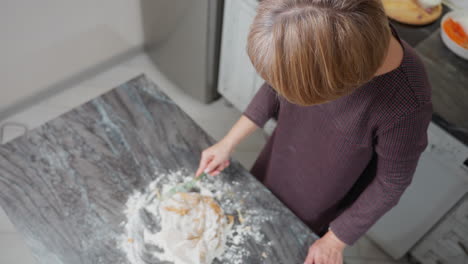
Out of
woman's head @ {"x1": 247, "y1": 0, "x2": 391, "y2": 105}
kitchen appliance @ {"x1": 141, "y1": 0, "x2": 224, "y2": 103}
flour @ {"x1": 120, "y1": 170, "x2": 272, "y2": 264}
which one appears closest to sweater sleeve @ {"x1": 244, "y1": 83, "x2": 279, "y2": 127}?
flour @ {"x1": 120, "y1": 170, "x2": 272, "y2": 264}

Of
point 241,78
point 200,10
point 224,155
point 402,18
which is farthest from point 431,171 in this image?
point 200,10

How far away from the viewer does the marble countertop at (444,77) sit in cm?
120

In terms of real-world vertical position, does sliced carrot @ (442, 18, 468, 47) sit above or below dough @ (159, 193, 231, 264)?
below

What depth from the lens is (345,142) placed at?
979mm

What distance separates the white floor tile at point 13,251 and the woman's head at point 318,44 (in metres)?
1.62

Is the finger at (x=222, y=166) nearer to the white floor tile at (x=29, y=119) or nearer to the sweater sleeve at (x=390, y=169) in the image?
the sweater sleeve at (x=390, y=169)

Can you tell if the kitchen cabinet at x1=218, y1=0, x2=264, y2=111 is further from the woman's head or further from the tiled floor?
the woman's head

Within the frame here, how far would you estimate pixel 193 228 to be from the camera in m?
1.08

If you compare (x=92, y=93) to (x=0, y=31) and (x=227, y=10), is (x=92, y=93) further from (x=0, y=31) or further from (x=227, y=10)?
(x=227, y=10)

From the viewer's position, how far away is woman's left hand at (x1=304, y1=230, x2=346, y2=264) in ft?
3.40

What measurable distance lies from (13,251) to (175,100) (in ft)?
3.69

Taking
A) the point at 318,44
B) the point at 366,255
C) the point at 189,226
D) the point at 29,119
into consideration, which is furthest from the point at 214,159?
the point at 29,119

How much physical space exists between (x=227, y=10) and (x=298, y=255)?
1.15m

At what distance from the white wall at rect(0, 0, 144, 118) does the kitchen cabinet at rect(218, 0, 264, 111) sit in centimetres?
72
